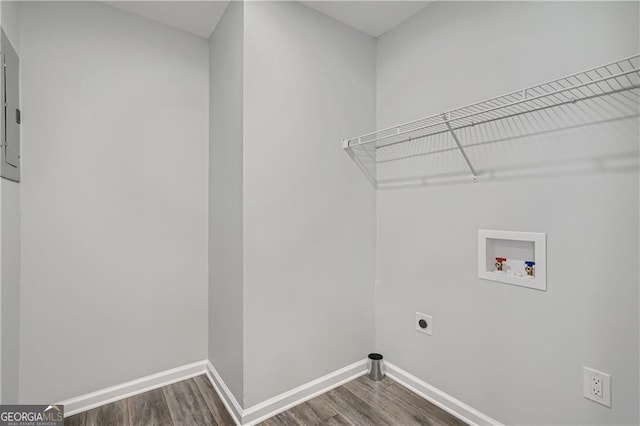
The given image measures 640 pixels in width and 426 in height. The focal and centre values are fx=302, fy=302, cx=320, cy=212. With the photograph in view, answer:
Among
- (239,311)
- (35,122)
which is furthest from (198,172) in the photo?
(239,311)

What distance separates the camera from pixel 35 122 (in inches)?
62.5

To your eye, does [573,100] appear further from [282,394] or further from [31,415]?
[31,415]

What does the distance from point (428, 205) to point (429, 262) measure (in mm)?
340

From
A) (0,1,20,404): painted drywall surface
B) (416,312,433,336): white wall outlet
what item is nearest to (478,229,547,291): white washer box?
(416,312,433,336): white wall outlet

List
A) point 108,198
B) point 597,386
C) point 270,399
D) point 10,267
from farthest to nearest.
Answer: point 108,198, point 270,399, point 10,267, point 597,386

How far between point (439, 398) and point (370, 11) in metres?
2.35

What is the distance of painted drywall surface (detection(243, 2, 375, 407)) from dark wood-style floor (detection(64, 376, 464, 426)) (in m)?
0.17

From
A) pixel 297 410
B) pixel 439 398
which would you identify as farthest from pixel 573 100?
pixel 297 410

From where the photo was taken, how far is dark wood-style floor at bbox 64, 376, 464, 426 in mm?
1606

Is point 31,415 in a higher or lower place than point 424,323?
lower

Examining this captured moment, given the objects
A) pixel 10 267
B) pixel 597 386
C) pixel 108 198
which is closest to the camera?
pixel 597 386

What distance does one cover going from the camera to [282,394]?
1.72 meters

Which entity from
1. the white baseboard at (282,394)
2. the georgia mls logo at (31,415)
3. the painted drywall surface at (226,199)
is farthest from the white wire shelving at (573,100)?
the georgia mls logo at (31,415)

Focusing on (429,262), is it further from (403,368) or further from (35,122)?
(35,122)
